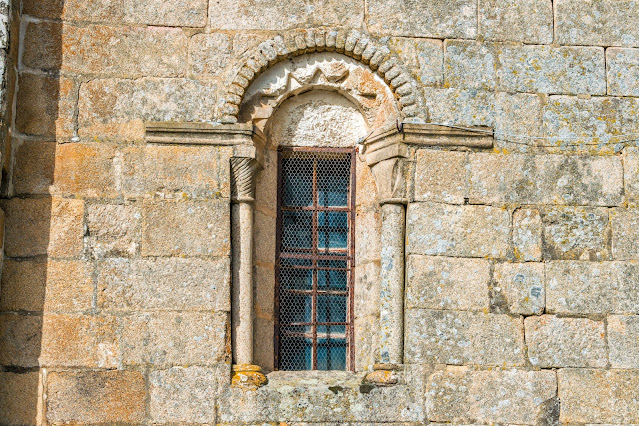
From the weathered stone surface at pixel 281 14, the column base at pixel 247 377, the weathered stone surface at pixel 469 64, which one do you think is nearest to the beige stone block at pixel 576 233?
the weathered stone surface at pixel 469 64

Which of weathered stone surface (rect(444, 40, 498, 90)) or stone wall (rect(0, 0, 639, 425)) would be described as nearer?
stone wall (rect(0, 0, 639, 425))

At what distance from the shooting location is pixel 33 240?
5.77 metres

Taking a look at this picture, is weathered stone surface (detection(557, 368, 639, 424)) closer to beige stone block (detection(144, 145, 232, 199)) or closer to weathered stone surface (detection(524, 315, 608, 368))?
weathered stone surface (detection(524, 315, 608, 368))

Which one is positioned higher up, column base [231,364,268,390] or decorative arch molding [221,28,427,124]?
decorative arch molding [221,28,427,124]

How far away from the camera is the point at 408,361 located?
5715mm

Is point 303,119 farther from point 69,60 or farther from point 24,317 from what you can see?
point 24,317

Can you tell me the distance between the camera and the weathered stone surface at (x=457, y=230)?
5855mm

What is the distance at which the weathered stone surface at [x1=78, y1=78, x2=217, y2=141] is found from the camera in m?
5.92

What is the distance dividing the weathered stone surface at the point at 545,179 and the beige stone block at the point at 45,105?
8.99 feet

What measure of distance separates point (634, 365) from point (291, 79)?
9.85 ft

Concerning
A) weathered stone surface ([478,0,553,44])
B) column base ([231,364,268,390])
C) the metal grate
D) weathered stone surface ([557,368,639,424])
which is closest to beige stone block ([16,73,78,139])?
the metal grate

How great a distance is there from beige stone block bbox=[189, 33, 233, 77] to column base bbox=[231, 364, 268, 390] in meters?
1.98

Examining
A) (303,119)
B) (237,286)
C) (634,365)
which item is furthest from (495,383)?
(303,119)

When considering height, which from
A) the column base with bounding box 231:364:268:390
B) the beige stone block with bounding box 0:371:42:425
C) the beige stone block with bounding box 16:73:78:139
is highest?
the beige stone block with bounding box 16:73:78:139
